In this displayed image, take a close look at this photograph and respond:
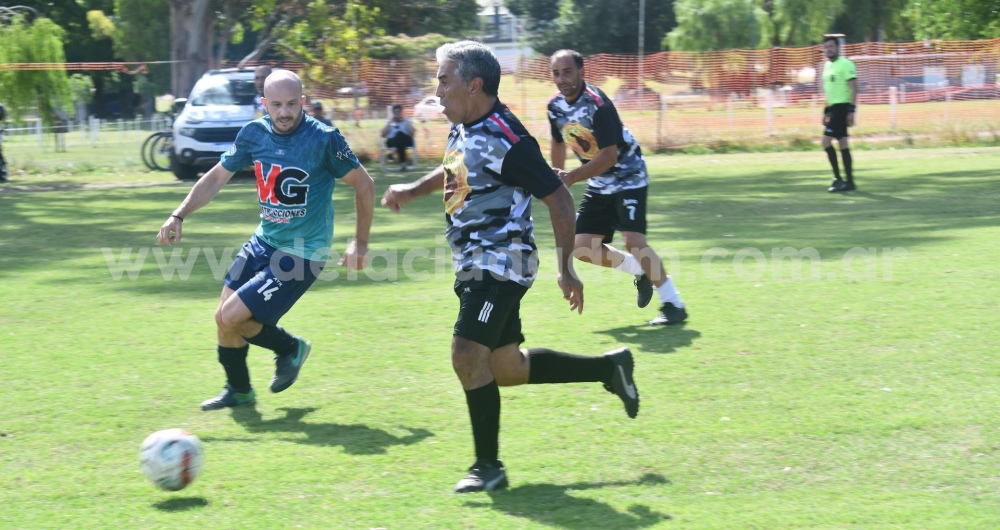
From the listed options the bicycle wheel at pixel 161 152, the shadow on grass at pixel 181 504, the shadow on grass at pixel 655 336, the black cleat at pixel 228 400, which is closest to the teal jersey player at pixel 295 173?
the black cleat at pixel 228 400

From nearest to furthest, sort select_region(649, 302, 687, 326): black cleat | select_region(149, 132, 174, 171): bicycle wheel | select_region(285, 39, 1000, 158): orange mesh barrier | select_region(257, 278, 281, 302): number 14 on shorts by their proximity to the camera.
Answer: select_region(257, 278, 281, 302): number 14 on shorts
select_region(649, 302, 687, 326): black cleat
select_region(149, 132, 174, 171): bicycle wheel
select_region(285, 39, 1000, 158): orange mesh barrier

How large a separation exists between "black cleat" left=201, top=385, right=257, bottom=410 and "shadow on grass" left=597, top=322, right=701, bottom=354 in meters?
2.45

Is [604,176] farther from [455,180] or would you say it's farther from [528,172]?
[528,172]

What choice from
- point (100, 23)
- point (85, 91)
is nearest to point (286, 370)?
point (85, 91)

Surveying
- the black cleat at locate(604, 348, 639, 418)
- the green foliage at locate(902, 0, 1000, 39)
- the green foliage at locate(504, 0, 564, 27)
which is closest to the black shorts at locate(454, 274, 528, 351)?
the black cleat at locate(604, 348, 639, 418)

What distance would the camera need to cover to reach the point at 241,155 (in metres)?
6.00

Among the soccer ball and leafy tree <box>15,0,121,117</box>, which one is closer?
the soccer ball

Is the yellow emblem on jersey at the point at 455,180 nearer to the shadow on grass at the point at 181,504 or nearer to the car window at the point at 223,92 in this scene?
the shadow on grass at the point at 181,504

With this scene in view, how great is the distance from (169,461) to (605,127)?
381 centimetres

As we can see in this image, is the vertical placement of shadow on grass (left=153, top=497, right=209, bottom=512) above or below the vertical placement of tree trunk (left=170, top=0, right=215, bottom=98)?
below

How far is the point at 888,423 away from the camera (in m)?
5.38

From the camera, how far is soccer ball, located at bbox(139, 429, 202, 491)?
4.56 meters

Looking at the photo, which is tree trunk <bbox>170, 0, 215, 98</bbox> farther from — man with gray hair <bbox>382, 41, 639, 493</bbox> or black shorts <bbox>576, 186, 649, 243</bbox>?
man with gray hair <bbox>382, 41, 639, 493</bbox>

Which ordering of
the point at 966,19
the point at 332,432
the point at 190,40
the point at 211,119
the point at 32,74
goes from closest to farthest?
the point at 332,432 < the point at 211,119 < the point at 32,74 < the point at 190,40 < the point at 966,19
